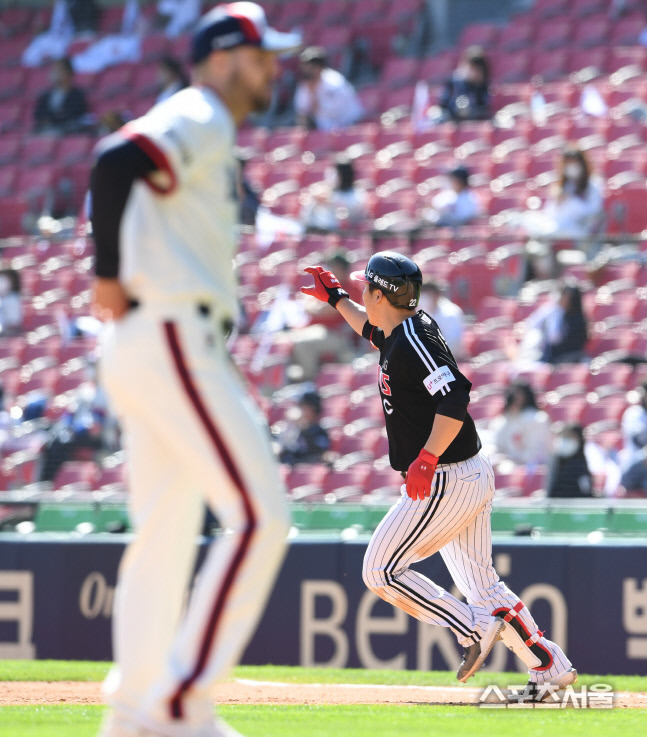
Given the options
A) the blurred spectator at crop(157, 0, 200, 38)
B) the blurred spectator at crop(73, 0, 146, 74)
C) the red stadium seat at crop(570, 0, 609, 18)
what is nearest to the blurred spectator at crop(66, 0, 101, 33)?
the blurred spectator at crop(73, 0, 146, 74)

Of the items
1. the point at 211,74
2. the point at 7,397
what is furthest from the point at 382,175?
the point at 211,74

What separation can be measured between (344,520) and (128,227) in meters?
5.98

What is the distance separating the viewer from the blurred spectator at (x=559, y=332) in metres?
10.6

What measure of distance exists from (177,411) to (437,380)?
225 centimetres

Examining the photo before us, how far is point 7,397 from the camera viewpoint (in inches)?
499

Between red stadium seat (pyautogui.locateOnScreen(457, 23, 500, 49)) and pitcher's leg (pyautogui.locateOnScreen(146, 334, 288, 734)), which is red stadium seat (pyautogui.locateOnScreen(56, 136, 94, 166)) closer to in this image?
red stadium seat (pyautogui.locateOnScreen(457, 23, 500, 49))

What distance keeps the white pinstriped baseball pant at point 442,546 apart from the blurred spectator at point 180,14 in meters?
13.9

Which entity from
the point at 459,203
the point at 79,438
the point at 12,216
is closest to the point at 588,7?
the point at 459,203

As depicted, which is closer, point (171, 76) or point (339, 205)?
point (339, 205)

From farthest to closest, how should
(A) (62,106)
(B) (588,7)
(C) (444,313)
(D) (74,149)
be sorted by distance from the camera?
(A) (62,106) < (D) (74,149) < (B) (588,7) < (C) (444,313)

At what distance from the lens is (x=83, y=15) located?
1955cm

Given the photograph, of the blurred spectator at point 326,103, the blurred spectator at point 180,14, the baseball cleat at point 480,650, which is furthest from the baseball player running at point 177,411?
the blurred spectator at point 180,14

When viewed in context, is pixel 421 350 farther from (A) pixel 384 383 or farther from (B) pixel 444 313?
(B) pixel 444 313

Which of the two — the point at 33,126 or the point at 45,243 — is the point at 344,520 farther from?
the point at 33,126
